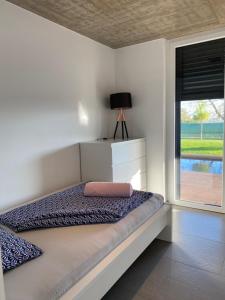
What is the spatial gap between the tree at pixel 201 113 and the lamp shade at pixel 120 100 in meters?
0.92

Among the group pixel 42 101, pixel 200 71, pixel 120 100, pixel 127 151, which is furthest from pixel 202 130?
pixel 42 101

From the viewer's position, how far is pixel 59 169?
2732 millimetres

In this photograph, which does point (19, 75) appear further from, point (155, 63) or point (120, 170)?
point (155, 63)

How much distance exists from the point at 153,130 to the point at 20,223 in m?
2.21

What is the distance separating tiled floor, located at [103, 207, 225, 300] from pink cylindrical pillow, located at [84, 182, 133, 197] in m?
0.60

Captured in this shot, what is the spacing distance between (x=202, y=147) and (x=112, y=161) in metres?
1.29

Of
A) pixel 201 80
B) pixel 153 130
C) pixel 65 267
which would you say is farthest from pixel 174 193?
pixel 65 267

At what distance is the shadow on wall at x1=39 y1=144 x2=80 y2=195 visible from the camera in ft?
8.34

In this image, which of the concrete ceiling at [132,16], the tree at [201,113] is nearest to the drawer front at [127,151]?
the tree at [201,113]

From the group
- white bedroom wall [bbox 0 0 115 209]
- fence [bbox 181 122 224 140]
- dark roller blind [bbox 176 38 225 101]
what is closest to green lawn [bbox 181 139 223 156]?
fence [bbox 181 122 224 140]

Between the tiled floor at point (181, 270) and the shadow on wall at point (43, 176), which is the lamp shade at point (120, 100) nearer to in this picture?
the shadow on wall at point (43, 176)

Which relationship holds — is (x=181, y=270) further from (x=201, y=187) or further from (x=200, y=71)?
(x=200, y=71)

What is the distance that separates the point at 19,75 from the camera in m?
2.22

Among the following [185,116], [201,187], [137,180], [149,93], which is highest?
[149,93]
